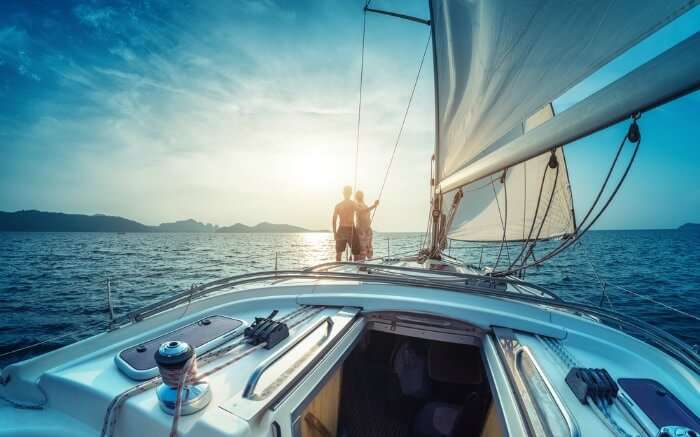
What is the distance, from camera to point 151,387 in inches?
49.6

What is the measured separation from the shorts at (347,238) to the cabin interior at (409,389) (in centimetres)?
341

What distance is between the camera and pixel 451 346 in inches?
125

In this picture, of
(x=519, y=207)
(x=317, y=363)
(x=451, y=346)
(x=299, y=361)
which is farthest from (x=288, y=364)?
(x=519, y=207)

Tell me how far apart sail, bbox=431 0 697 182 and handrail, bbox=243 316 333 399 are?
2491 mm

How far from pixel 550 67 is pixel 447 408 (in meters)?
2.85

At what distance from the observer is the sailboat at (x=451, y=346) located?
1.18 m

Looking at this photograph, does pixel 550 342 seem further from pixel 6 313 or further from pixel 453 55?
pixel 6 313

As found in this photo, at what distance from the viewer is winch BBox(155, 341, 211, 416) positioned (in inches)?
41.6

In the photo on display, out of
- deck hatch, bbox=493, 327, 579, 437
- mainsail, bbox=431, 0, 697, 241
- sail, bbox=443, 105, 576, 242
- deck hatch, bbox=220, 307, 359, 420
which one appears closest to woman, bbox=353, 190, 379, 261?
mainsail, bbox=431, 0, 697, 241

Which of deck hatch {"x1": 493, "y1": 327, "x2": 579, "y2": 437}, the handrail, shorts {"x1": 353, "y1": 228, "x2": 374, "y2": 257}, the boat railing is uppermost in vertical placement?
shorts {"x1": 353, "y1": 228, "x2": 374, "y2": 257}

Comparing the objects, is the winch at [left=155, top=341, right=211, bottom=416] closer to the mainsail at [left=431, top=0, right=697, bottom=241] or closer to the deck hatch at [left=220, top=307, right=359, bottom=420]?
the deck hatch at [left=220, top=307, right=359, bottom=420]

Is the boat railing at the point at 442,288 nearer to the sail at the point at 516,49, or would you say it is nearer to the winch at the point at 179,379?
the winch at the point at 179,379

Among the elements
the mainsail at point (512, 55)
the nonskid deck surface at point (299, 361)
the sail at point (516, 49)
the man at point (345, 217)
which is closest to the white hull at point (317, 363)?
the nonskid deck surface at point (299, 361)

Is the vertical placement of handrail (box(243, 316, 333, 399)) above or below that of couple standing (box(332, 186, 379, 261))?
below
